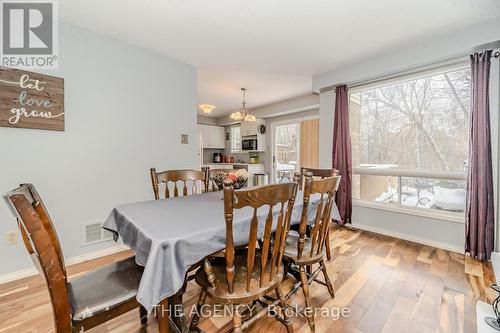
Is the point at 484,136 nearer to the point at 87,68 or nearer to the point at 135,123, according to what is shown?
the point at 135,123

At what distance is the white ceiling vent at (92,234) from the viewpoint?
235 cm

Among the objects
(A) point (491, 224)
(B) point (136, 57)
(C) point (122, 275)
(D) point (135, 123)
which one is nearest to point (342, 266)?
(A) point (491, 224)

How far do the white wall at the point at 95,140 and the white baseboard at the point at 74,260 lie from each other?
0.16 feet

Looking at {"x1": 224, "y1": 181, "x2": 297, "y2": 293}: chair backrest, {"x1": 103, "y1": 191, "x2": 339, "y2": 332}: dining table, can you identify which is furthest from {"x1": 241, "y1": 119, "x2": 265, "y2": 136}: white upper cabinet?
{"x1": 224, "y1": 181, "x2": 297, "y2": 293}: chair backrest

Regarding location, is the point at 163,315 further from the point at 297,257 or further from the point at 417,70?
Result: the point at 417,70

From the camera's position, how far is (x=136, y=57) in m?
2.70

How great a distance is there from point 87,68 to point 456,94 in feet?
13.6

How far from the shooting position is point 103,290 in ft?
3.52

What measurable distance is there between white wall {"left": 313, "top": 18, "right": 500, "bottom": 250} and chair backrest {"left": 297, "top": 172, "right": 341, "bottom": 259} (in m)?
2.10

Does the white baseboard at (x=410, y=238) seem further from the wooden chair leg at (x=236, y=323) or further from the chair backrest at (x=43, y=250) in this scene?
the chair backrest at (x=43, y=250)

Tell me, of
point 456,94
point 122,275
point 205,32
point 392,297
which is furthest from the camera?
point 456,94

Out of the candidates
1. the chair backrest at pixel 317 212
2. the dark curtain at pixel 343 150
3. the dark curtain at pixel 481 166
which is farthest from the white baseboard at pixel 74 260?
the dark curtain at pixel 481 166

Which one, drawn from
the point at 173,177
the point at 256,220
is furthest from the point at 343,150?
the point at 256,220

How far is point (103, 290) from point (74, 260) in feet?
5.44
